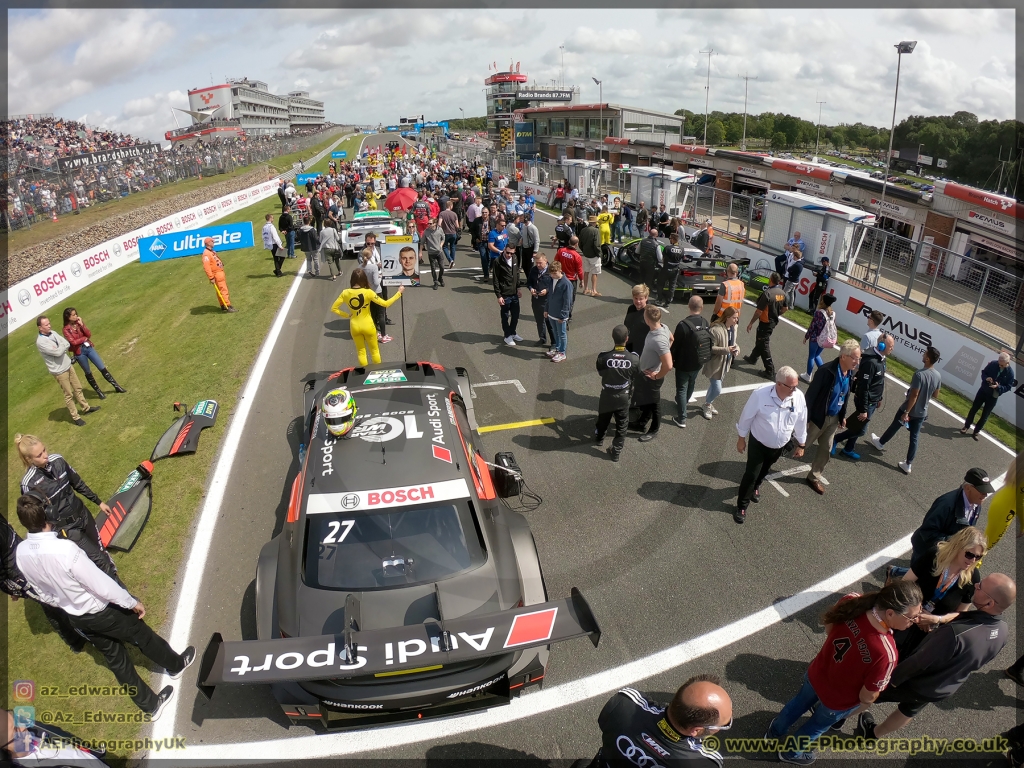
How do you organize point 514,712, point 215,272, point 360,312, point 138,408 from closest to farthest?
point 514,712 → point 360,312 → point 138,408 → point 215,272

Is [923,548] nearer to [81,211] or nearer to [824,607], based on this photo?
[824,607]

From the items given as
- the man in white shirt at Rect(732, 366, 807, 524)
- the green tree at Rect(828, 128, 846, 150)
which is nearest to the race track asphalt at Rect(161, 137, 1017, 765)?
the man in white shirt at Rect(732, 366, 807, 524)

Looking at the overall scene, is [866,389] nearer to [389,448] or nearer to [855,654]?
[855,654]

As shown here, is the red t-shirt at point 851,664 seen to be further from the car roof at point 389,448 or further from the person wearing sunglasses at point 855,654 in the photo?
the car roof at point 389,448

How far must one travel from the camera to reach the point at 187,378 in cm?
962

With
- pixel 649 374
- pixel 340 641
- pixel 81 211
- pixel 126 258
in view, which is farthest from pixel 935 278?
pixel 81 211

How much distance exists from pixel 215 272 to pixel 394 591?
11393 mm

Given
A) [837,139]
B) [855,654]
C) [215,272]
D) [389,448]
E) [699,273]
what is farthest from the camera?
[837,139]

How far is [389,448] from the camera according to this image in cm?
454

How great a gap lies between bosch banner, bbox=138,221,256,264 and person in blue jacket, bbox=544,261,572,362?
1628 cm

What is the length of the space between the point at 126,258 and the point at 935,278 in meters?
26.3

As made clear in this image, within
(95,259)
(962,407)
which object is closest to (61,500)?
(962,407)

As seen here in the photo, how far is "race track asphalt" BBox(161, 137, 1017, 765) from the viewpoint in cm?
404

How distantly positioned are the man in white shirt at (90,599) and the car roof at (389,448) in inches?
57.7
